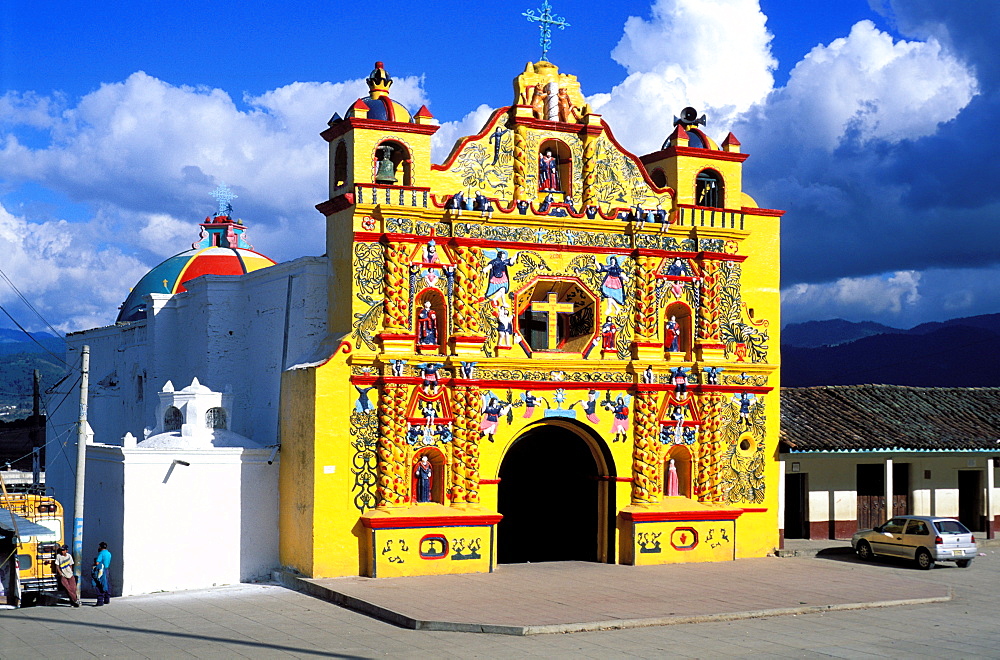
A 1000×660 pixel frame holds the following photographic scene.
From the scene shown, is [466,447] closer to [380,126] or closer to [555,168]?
[555,168]

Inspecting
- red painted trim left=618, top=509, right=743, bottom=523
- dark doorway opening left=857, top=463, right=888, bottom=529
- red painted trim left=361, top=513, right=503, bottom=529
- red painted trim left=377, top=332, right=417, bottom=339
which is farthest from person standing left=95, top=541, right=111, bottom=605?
dark doorway opening left=857, top=463, right=888, bottom=529

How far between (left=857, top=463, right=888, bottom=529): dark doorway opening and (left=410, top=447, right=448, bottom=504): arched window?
1281cm

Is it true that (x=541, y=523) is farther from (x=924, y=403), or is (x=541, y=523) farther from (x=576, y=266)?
(x=924, y=403)

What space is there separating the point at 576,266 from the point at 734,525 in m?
6.94

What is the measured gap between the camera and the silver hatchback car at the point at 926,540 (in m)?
26.9

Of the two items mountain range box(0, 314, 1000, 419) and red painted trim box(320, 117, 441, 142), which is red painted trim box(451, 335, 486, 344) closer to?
red painted trim box(320, 117, 441, 142)

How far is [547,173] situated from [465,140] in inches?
79.5

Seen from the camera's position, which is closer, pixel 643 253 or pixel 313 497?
pixel 313 497

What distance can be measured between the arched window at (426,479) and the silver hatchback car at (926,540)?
10676 millimetres

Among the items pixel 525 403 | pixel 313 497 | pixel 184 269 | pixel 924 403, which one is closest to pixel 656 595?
pixel 525 403

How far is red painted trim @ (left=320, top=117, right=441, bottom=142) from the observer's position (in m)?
24.7

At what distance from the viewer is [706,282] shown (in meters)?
27.1

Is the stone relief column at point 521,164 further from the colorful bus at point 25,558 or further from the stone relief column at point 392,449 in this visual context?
the colorful bus at point 25,558

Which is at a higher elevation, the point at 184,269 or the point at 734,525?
the point at 184,269
